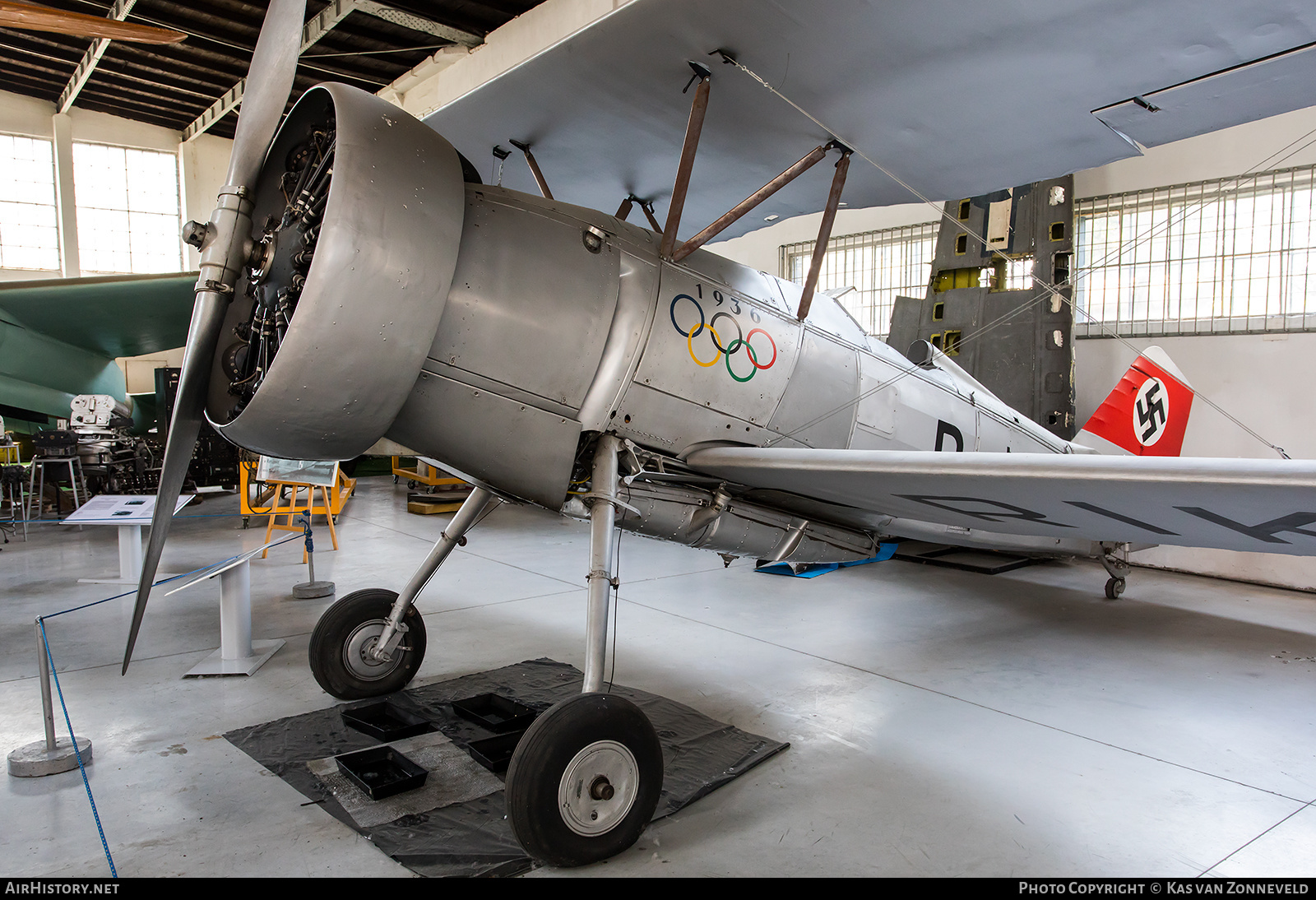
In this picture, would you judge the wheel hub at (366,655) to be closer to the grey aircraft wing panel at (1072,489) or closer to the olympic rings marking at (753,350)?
the grey aircraft wing panel at (1072,489)

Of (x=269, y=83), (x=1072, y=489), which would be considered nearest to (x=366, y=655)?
(x=269, y=83)

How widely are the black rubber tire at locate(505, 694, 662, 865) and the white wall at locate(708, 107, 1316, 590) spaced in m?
6.75

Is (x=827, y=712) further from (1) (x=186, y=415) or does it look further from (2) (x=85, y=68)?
(2) (x=85, y=68)

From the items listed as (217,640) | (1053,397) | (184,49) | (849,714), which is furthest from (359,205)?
(184,49)

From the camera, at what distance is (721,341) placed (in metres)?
3.24

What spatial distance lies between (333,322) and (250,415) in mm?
432

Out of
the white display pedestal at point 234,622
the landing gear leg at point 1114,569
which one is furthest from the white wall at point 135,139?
the landing gear leg at point 1114,569

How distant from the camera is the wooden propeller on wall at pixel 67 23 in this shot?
21.9 ft

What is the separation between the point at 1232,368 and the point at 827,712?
20.0ft

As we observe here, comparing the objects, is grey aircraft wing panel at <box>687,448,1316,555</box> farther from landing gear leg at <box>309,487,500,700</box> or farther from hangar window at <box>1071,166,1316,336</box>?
hangar window at <box>1071,166,1316,336</box>

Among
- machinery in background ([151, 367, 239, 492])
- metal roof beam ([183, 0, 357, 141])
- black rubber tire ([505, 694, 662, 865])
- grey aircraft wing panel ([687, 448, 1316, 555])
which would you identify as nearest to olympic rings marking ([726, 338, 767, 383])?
grey aircraft wing panel ([687, 448, 1316, 555])

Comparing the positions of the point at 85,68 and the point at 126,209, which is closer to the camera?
the point at 85,68

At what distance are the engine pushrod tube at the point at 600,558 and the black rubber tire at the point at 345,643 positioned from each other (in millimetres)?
1495

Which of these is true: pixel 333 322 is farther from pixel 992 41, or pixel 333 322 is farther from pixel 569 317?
pixel 992 41
